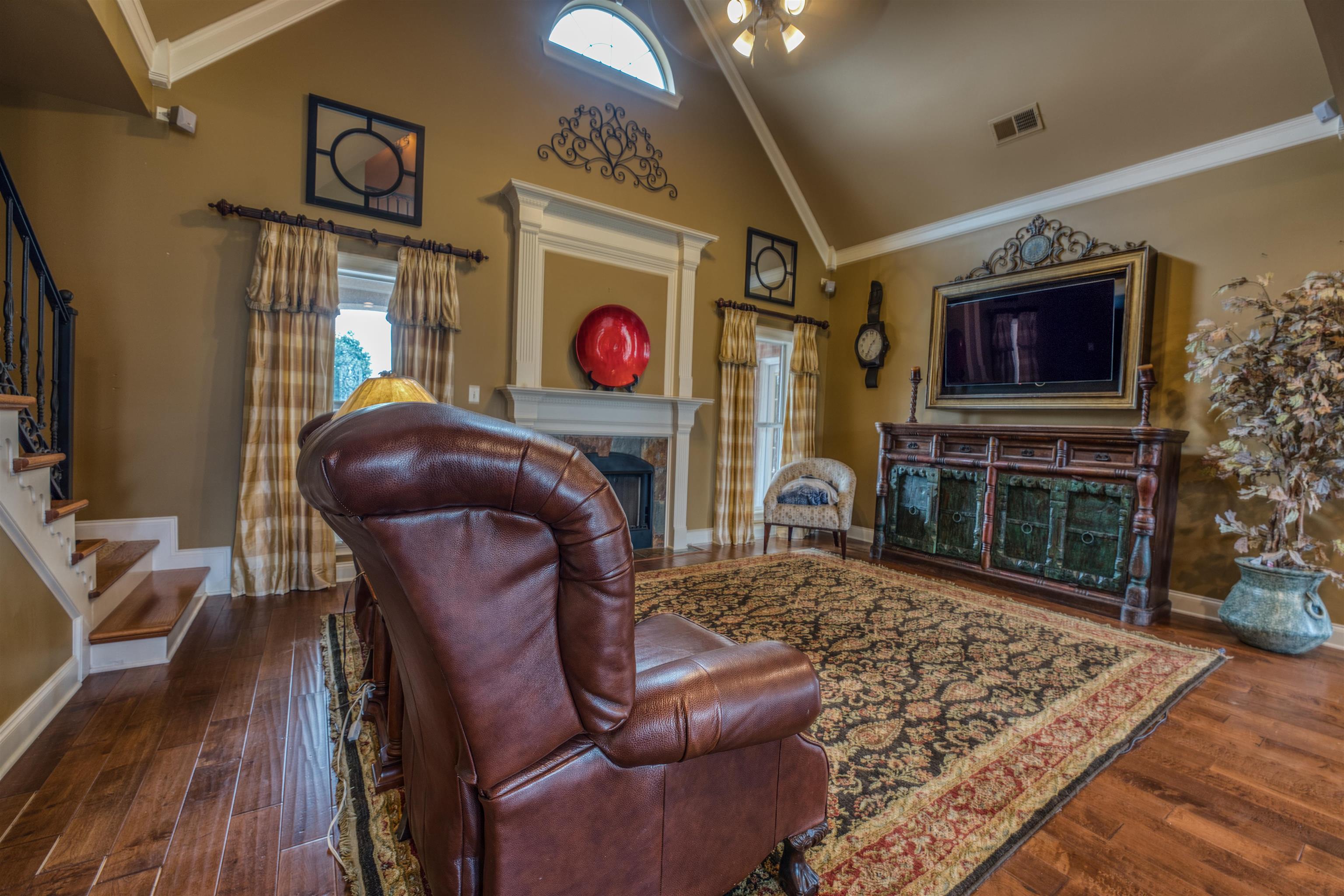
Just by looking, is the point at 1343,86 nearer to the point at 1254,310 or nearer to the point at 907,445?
the point at 1254,310

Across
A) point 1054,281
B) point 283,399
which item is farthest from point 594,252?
point 1054,281

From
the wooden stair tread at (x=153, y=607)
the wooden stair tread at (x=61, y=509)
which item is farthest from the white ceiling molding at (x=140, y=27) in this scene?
the wooden stair tread at (x=153, y=607)

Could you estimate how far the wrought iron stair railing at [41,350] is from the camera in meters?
2.30

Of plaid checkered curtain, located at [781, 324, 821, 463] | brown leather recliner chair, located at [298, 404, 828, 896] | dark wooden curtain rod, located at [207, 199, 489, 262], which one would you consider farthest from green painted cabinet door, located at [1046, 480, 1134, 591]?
dark wooden curtain rod, located at [207, 199, 489, 262]

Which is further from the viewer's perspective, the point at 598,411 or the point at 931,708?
the point at 598,411

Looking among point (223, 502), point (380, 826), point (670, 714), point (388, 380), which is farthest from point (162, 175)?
point (670, 714)

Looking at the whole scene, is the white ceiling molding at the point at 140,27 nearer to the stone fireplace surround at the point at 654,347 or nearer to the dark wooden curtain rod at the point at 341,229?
the dark wooden curtain rod at the point at 341,229

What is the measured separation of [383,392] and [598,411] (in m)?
2.53

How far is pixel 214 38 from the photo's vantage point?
9.89 ft

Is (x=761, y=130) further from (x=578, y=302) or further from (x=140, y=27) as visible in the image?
(x=140, y=27)

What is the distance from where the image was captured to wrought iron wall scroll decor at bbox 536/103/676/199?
13.7 feet

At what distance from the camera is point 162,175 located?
2.97 metres

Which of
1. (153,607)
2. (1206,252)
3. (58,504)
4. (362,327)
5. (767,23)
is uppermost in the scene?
(767,23)

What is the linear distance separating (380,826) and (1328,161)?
5244 millimetres
